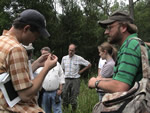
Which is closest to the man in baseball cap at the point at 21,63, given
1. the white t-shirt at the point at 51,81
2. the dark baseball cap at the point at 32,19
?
the dark baseball cap at the point at 32,19

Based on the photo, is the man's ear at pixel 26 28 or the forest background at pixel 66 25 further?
the forest background at pixel 66 25

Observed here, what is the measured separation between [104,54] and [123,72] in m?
2.71

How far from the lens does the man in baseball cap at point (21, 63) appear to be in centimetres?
179

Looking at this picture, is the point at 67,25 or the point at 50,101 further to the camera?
the point at 67,25

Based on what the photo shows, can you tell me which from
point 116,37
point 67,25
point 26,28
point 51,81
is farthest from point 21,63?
point 67,25

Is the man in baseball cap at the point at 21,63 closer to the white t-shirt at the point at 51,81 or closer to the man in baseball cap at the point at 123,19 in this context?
the man in baseball cap at the point at 123,19

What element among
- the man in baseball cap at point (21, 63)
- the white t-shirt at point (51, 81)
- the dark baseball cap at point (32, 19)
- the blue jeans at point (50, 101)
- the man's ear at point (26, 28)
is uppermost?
the dark baseball cap at point (32, 19)

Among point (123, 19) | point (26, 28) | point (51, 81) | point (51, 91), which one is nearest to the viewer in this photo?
point (26, 28)

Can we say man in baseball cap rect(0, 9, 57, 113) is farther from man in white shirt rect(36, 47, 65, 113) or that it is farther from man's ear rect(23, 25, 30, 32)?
man in white shirt rect(36, 47, 65, 113)

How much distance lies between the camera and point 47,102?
5.67 metres

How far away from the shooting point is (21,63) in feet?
5.91

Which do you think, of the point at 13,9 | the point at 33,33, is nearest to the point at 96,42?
the point at 13,9

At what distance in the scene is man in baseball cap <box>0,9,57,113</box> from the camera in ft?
5.87

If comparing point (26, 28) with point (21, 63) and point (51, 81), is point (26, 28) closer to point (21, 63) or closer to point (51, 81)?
point (21, 63)
